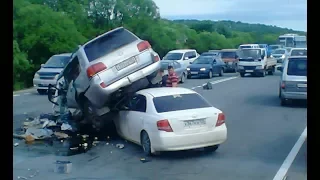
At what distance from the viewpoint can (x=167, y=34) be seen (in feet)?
42.6

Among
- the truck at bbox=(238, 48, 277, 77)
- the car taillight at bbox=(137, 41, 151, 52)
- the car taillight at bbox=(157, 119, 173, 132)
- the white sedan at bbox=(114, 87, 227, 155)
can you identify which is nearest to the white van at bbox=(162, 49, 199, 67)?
the truck at bbox=(238, 48, 277, 77)

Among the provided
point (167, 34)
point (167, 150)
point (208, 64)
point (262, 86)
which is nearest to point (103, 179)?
point (167, 150)

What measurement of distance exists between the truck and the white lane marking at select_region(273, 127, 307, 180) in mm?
8313

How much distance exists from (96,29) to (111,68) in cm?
303

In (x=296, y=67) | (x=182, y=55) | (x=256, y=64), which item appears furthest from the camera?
(x=256, y=64)

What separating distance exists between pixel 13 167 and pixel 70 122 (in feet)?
9.84

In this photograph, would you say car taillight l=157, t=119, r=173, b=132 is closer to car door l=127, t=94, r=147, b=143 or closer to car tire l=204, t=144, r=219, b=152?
car door l=127, t=94, r=147, b=143

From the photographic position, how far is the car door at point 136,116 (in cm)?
948

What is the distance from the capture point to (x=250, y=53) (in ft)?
61.1

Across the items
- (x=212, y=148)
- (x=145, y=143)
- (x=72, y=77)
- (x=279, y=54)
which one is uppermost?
(x=279, y=54)

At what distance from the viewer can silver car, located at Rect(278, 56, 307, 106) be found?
14.8 metres

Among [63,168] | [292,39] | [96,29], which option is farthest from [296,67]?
[63,168]

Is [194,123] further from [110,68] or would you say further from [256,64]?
[256,64]

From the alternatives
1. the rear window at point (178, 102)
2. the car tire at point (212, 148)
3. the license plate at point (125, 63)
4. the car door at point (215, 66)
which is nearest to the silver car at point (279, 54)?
the car door at point (215, 66)
